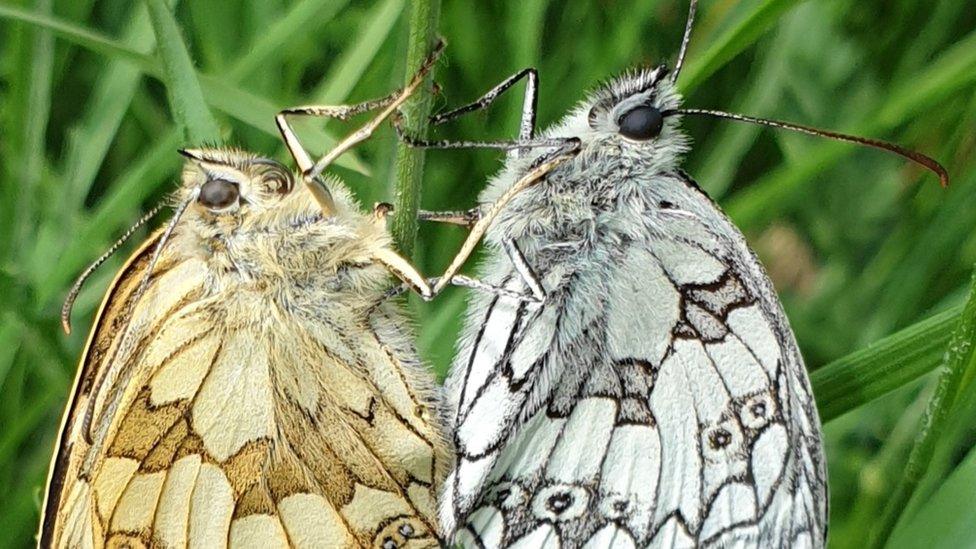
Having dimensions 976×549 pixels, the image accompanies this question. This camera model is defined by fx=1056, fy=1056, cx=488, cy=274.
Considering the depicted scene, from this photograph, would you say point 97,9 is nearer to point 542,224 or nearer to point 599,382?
point 542,224

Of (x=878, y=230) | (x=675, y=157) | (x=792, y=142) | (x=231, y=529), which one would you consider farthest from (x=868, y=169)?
(x=231, y=529)

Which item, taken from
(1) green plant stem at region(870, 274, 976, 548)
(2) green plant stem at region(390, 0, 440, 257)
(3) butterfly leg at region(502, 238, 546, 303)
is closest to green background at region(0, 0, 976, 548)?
(1) green plant stem at region(870, 274, 976, 548)

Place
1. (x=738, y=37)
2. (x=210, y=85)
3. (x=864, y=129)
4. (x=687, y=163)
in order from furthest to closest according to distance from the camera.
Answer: (x=687, y=163)
(x=864, y=129)
(x=210, y=85)
(x=738, y=37)

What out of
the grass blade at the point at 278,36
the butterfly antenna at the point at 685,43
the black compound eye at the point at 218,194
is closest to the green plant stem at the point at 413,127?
the black compound eye at the point at 218,194

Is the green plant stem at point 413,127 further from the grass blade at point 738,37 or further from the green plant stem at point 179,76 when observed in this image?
the grass blade at point 738,37

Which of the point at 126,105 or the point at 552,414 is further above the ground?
the point at 126,105

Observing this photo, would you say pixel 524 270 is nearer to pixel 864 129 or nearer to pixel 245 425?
pixel 245 425

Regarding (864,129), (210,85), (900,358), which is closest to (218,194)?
(210,85)
